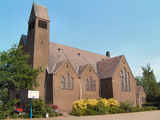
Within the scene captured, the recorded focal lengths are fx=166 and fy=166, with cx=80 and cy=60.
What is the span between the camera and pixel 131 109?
103 feet

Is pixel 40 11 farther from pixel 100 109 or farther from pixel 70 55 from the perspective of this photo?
pixel 100 109

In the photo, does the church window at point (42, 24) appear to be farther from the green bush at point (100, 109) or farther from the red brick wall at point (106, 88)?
the green bush at point (100, 109)

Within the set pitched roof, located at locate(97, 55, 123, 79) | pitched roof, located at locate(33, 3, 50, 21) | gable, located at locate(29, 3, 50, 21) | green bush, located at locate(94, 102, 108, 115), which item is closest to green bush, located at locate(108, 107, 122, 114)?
green bush, located at locate(94, 102, 108, 115)

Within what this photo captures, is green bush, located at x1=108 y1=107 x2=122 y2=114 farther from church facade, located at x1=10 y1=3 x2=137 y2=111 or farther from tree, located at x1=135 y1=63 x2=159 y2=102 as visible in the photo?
tree, located at x1=135 y1=63 x2=159 y2=102

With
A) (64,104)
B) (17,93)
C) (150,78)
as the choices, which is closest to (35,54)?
(17,93)

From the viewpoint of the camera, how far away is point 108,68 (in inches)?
1554

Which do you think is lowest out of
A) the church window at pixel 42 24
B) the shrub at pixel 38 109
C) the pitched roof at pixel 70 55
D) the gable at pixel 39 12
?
the shrub at pixel 38 109

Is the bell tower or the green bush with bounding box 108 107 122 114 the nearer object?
the green bush with bounding box 108 107 122 114

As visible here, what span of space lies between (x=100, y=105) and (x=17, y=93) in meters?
17.1

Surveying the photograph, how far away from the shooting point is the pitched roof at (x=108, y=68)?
37.8 m

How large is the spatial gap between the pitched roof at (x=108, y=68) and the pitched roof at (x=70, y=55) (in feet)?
11.1

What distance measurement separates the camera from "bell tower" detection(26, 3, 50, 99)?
31891 millimetres

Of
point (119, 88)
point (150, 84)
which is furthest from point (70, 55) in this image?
point (150, 84)

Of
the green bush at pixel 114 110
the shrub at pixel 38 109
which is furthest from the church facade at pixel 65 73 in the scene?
the shrub at pixel 38 109
